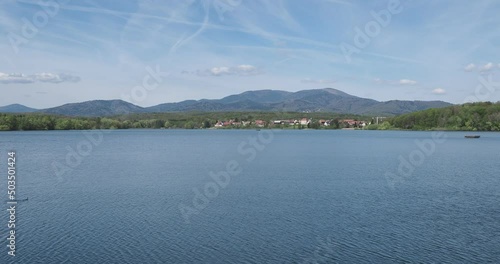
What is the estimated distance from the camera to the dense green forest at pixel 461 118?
154m

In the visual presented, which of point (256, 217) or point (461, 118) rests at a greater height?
point (461, 118)

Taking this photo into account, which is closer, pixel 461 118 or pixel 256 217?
pixel 256 217

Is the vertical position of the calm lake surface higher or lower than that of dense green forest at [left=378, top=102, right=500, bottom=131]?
lower

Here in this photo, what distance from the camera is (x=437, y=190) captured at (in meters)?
32.2

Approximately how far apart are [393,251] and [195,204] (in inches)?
513

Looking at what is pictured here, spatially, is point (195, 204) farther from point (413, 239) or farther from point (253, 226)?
point (413, 239)

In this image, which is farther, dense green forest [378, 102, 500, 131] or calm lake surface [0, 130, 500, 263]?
dense green forest [378, 102, 500, 131]

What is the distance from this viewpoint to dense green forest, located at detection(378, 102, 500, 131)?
154000 mm

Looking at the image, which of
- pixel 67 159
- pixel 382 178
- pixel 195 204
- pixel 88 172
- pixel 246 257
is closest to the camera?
pixel 246 257

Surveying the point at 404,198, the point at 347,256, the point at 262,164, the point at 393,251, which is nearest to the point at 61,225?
the point at 347,256

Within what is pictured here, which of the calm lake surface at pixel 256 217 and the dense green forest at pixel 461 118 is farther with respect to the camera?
the dense green forest at pixel 461 118

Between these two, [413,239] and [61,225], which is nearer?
[413,239]

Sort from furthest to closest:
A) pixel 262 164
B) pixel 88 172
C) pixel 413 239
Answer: pixel 262 164, pixel 88 172, pixel 413 239

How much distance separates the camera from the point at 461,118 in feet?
518
